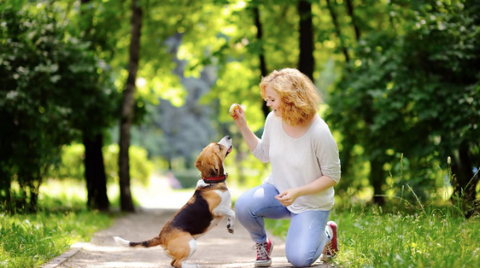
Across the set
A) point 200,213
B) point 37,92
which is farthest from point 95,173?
point 200,213

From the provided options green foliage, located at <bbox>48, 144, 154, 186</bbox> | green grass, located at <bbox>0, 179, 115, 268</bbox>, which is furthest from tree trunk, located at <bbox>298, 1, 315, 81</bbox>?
green foliage, located at <bbox>48, 144, 154, 186</bbox>

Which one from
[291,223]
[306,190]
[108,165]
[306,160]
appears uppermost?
[306,160]

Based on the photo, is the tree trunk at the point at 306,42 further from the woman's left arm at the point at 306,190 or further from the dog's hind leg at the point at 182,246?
the dog's hind leg at the point at 182,246

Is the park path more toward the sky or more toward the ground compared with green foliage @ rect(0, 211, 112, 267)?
more toward the ground

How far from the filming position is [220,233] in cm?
977

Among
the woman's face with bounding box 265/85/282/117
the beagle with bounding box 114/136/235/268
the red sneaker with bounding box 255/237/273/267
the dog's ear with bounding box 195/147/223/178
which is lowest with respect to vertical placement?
the red sneaker with bounding box 255/237/273/267

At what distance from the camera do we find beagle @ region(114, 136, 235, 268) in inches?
201

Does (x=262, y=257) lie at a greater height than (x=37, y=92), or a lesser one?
lesser

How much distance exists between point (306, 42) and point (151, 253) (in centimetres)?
769

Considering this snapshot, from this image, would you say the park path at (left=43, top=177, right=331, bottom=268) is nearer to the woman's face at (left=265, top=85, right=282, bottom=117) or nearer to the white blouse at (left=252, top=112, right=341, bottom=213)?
the white blouse at (left=252, top=112, right=341, bottom=213)

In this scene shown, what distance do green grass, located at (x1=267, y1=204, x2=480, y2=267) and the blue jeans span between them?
31 cm

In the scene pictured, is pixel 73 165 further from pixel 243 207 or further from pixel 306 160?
pixel 306 160

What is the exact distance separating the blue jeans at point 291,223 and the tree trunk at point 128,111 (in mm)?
7457

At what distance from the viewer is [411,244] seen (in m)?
4.81
